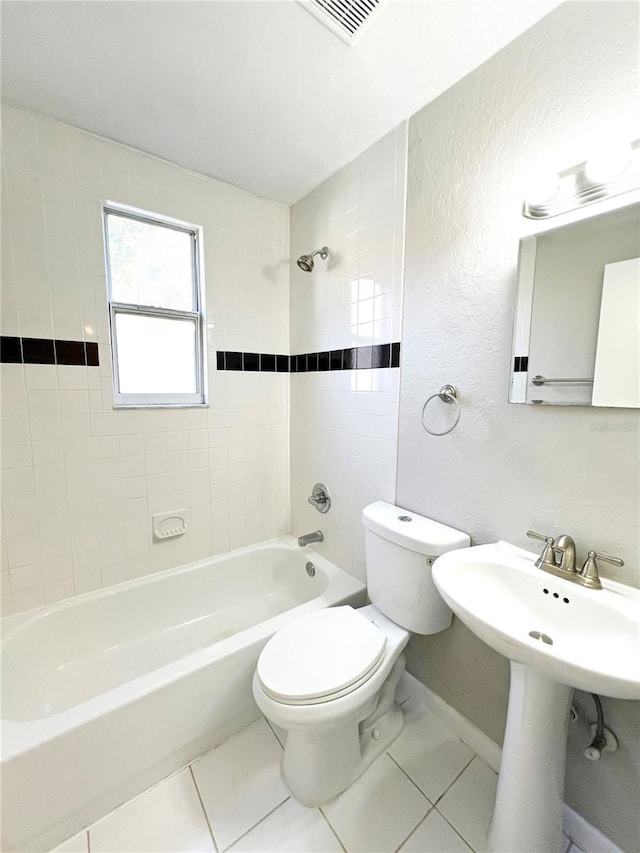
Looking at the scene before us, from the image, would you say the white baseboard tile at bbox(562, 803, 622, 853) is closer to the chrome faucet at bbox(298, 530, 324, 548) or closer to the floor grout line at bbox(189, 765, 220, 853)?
the floor grout line at bbox(189, 765, 220, 853)

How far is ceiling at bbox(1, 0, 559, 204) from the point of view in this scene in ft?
3.17

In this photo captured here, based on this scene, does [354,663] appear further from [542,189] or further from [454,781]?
[542,189]

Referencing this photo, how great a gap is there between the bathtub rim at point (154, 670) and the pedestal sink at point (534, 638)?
0.76 meters

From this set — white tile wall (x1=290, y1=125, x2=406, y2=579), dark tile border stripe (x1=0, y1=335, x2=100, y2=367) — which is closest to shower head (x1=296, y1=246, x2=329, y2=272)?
white tile wall (x1=290, y1=125, x2=406, y2=579)

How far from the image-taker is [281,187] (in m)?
1.80

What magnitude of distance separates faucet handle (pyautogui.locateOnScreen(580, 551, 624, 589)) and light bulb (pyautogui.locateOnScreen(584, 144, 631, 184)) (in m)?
0.95

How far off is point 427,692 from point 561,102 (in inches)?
81.9

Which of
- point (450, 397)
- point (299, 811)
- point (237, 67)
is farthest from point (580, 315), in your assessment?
point (299, 811)

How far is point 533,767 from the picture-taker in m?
0.89

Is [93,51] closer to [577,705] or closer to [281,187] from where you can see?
[281,187]

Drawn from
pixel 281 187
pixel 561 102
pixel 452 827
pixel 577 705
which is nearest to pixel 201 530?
pixel 452 827

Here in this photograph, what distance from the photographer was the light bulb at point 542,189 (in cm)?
95

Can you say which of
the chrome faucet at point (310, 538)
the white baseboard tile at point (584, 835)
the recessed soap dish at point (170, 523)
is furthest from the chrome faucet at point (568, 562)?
the recessed soap dish at point (170, 523)

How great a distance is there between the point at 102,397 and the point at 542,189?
5.84 feet
